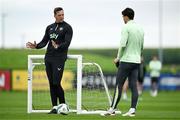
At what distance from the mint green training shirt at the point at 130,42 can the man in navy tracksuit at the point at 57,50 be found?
122 centimetres

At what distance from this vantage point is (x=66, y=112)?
55.3 ft

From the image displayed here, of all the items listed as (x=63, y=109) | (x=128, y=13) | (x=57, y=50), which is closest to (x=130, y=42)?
(x=128, y=13)

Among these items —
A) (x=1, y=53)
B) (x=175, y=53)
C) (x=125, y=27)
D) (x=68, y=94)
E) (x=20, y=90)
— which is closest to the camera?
(x=125, y=27)

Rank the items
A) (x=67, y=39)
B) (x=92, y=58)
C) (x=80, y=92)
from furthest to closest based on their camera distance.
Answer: (x=92, y=58) → (x=80, y=92) → (x=67, y=39)

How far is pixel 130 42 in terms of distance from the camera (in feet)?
53.9

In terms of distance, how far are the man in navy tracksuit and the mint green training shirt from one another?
1224 mm

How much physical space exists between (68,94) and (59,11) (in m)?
2.57

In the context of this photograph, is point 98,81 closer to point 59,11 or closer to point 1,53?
point 59,11

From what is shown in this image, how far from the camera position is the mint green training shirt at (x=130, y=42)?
53.7ft

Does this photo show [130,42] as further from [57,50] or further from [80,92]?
[80,92]

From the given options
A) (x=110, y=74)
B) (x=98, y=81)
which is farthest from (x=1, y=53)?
(x=98, y=81)

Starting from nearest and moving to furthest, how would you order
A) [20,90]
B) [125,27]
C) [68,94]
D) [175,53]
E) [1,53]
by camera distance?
[125,27], [68,94], [20,90], [1,53], [175,53]

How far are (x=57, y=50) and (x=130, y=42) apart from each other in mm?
1611

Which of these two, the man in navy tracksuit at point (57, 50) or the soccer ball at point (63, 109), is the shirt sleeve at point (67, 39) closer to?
the man in navy tracksuit at point (57, 50)
